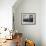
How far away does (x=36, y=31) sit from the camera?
248 inches

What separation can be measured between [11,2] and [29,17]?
5.37 feet

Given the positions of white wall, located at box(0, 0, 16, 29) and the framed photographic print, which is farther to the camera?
the framed photographic print

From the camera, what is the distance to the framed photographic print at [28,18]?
20.3ft

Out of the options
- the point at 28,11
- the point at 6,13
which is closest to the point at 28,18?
the point at 28,11

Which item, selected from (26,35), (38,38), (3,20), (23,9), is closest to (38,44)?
(38,38)

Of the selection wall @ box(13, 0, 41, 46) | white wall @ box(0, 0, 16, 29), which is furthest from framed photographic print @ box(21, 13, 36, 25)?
white wall @ box(0, 0, 16, 29)

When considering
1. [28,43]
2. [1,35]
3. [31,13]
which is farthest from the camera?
[31,13]

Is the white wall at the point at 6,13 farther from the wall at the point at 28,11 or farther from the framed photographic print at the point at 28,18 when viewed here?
the framed photographic print at the point at 28,18

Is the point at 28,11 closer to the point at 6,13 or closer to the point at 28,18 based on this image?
the point at 28,18

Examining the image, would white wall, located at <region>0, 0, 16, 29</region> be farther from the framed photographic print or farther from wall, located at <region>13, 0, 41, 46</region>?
the framed photographic print

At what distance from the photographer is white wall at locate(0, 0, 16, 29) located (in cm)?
489

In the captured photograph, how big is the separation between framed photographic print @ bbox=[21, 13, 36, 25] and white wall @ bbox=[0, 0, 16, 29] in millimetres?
1355

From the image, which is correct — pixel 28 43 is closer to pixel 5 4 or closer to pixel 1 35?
pixel 1 35

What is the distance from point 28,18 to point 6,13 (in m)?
1.58
